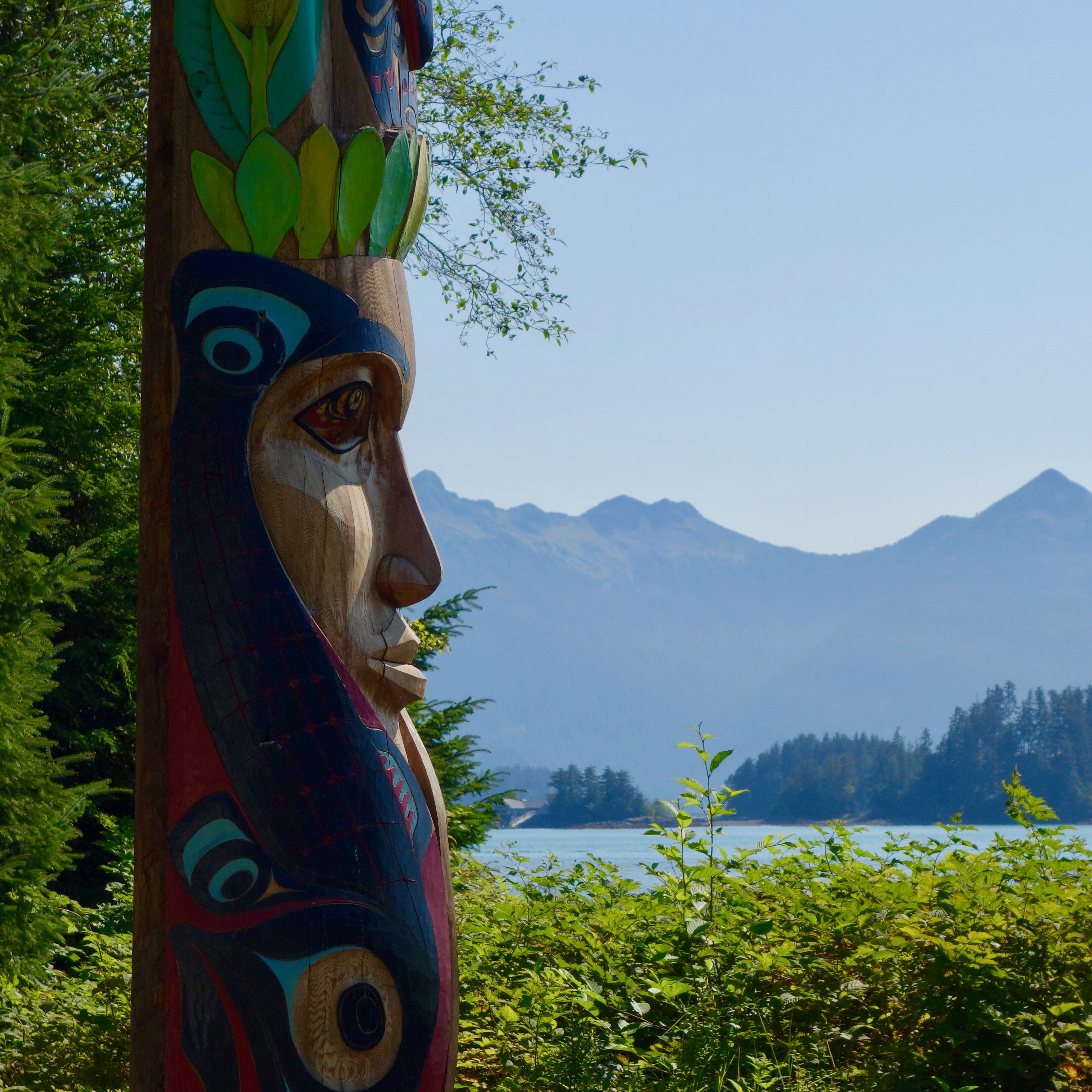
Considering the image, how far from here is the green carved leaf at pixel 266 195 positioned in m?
2.52

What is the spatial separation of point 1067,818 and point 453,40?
129ft

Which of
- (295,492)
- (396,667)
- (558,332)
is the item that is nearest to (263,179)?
(295,492)

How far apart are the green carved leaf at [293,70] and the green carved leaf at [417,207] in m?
0.37

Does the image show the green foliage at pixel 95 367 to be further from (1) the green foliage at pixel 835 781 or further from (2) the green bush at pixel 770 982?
(1) the green foliage at pixel 835 781

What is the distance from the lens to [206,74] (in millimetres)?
2594

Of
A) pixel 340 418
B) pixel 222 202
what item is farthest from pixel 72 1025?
pixel 222 202

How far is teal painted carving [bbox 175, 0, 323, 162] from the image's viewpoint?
2.57m

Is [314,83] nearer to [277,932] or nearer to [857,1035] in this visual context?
[277,932]

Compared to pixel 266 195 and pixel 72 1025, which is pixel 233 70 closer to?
pixel 266 195

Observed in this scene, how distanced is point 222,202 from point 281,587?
38.7 inches

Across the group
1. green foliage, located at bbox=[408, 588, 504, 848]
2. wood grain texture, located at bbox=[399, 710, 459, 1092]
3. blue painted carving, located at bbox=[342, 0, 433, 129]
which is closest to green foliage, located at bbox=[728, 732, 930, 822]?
green foliage, located at bbox=[408, 588, 504, 848]

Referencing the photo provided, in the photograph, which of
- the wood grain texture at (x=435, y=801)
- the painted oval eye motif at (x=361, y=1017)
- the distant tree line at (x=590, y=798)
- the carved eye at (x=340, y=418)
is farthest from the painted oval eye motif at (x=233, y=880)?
the distant tree line at (x=590, y=798)

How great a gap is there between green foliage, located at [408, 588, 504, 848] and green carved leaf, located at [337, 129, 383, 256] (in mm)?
5890

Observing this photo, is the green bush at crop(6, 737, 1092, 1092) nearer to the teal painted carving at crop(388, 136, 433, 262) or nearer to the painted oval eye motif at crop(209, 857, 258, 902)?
the painted oval eye motif at crop(209, 857, 258, 902)
